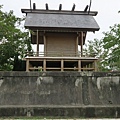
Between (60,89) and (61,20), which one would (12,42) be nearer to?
(61,20)

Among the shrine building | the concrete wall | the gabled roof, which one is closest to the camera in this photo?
the concrete wall

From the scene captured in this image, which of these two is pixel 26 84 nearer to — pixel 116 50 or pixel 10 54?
pixel 10 54

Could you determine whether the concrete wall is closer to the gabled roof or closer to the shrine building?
the shrine building

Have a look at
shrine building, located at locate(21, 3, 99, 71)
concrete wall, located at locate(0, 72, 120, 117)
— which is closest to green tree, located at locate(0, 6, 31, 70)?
shrine building, located at locate(21, 3, 99, 71)

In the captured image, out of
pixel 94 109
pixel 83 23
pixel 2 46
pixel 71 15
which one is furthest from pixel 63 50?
pixel 94 109

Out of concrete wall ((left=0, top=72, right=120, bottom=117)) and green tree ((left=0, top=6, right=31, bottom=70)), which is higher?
green tree ((left=0, top=6, right=31, bottom=70))

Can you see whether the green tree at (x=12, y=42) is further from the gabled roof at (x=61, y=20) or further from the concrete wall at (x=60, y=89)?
the concrete wall at (x=60, y=89)

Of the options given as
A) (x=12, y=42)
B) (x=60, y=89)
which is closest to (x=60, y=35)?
(x=12, y=42)

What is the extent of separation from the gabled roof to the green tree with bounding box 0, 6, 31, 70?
5.18ft

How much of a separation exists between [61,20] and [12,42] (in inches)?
170

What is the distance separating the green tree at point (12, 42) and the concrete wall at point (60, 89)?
6111mm

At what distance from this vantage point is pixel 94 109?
26.3 feet

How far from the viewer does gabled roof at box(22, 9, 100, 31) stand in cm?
1336

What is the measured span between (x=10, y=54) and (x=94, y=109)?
378 inches
